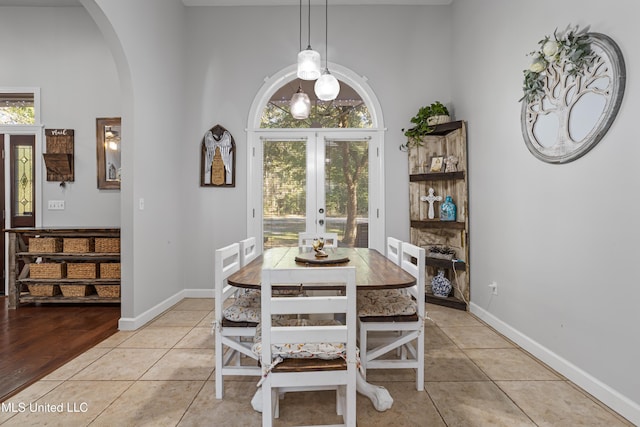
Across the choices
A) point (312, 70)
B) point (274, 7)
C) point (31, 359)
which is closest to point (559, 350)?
point (312, 70)

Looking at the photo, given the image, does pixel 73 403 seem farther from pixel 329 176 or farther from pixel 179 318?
pixel 329 176

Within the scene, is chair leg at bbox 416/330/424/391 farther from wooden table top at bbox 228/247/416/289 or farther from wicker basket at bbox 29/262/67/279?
wicker basket at bbox 29/262/67/279

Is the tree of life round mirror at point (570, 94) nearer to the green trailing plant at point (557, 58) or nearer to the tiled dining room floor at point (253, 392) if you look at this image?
the green trailing plant at point (557, 58)

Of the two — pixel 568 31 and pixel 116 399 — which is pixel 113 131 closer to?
pixel 116 399

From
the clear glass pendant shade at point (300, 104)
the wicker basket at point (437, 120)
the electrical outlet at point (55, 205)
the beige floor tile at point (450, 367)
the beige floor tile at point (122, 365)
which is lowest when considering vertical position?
the beige floor tile at point (122, 365)

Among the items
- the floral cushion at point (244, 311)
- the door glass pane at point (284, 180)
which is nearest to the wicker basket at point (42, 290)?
the door glass pane at point (284, 180)

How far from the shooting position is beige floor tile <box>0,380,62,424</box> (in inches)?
71.0

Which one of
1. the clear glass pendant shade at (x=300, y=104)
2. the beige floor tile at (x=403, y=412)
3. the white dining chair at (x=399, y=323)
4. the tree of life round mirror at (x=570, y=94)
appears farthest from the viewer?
the clear glass pendant shade at (x=300, y=104)

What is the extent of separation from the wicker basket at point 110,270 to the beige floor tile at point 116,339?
2.82ft

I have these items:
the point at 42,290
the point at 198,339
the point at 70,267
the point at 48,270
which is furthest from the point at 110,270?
the point at 198,339

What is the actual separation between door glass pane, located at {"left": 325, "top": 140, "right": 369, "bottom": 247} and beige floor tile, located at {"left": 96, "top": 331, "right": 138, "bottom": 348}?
2.27 metres

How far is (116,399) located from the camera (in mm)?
1931

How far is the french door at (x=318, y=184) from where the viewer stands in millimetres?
4160

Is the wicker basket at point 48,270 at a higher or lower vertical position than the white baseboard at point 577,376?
higher
